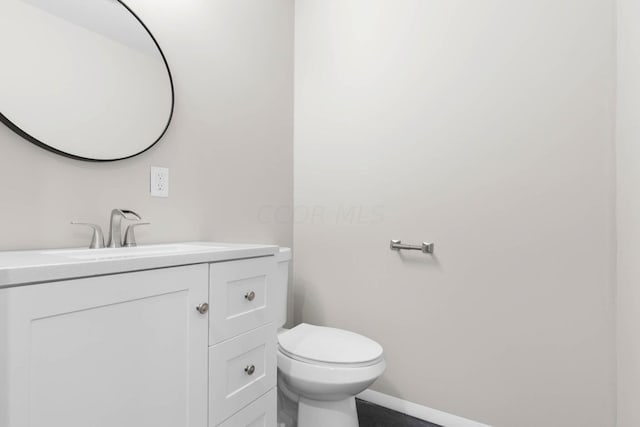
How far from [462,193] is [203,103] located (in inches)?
50.0

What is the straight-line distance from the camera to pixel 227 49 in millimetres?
1656

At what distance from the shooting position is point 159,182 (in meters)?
1.34

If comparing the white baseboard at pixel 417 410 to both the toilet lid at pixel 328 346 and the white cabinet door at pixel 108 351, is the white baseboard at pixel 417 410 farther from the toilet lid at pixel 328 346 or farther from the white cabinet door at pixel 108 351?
the white cabinet door at pixel 108 351

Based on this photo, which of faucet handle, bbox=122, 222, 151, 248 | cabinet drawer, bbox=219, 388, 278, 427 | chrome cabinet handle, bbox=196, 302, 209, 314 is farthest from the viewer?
faucet handle, bbox=122, 222, 151, 248

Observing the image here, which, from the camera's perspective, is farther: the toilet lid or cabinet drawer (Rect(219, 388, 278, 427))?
the toilet lid

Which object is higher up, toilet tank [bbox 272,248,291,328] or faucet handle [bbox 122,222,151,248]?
faucet handle [bbox 122,222,151,248]

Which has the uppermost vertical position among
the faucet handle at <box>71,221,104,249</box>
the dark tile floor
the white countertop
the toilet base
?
the faucet handle at <box>71,221,104,249</box>

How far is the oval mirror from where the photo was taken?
0.98 metres

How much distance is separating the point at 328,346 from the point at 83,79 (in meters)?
1.34

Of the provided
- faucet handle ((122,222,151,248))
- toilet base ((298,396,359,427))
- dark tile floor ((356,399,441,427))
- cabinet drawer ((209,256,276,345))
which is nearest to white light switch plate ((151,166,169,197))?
faucet handle ((122,222,151,248))

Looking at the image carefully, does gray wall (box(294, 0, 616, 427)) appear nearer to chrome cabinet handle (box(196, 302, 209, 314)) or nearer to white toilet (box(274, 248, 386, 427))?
white toilet (box(274, 248, 386, 427))

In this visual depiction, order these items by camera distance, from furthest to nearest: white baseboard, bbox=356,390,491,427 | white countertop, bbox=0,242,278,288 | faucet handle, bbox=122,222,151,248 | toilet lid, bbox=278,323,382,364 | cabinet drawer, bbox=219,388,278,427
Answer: white baseboard, bbox=356,390,491,427 < toilet lid, bbox=278,323,382,364 < faucet handle, bbox=122,222,151,248 < cabinet drawer, bbox=219,388,278,427 < white countertop, bbox=0,242,278,288

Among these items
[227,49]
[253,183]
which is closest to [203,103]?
[227,49]

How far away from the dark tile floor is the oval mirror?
162 centimetres
